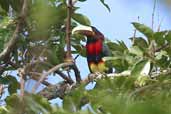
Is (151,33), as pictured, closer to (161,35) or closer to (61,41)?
(161,35)

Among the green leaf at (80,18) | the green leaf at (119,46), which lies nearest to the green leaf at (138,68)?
the green leaf at (119,46)


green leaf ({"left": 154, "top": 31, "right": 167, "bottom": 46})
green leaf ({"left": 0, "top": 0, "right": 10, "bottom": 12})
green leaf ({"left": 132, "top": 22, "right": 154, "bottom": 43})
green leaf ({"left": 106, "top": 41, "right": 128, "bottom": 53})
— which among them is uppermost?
green leaf ({"left": 0, "top": 0, "right": 10, "bottom": 12})

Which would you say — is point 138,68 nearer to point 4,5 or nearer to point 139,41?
point 139,41

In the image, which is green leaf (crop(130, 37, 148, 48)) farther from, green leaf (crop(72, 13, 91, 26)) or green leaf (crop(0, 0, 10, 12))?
green leaf (crop(0, 0, 10, 12))

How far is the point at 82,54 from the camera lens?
77.9 inches

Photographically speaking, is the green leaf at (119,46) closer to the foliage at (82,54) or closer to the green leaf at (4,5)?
the foliage at (82,54)

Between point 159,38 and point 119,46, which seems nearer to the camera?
point 159,38

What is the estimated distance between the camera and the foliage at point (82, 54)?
16.5 inches

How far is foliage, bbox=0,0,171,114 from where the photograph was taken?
1.38 feet

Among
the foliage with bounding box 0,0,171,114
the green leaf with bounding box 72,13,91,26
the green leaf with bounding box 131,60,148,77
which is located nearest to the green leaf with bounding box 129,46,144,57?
the foliage with bounding box 0,0,171,114

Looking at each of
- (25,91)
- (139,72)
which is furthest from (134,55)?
(25,91)

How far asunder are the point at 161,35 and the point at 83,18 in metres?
0.62

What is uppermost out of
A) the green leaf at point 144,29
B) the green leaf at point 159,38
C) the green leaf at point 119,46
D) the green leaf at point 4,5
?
the green leaf at point 4,5

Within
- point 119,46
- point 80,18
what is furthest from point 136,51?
point 80,18
